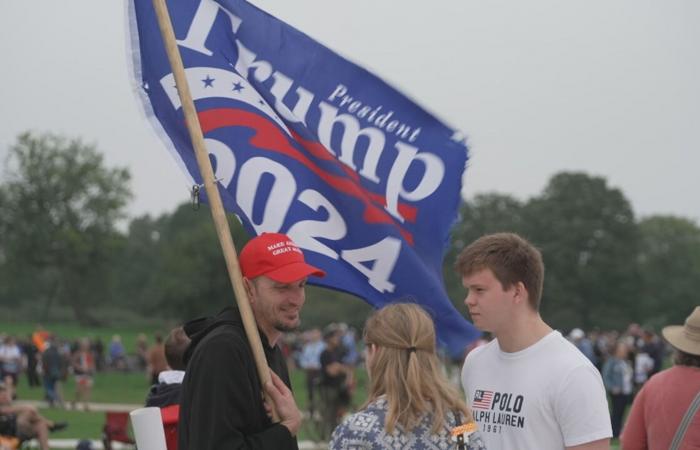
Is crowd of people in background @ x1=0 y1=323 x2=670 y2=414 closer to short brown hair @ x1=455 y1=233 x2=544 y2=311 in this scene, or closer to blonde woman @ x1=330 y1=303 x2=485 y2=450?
short brown hair @ x1=455 y1=233 x2=544 y2=311

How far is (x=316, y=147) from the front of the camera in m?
5.55

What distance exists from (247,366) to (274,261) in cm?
47

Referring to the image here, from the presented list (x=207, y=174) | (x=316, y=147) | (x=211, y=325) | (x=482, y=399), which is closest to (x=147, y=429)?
(x=211, y=325)

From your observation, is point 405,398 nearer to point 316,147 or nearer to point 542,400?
point 542,400

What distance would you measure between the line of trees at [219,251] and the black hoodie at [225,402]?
231ft

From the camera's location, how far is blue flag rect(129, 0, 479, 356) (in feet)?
17.6

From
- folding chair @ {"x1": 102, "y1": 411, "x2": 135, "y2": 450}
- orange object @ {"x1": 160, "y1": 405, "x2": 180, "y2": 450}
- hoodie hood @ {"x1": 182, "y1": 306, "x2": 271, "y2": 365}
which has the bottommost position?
folding chair @ {"x1": 102, "y1": 411, "x2": 135, "y2": 450}

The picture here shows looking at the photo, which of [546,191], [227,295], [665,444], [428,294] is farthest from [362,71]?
[227,295]

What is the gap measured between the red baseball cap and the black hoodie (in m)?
0.27

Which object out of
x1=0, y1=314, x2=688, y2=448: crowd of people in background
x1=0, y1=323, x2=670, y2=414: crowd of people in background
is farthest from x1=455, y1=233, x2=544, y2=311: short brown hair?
x1=0, y1=323, x2=670, y2=414: crowd of people in background

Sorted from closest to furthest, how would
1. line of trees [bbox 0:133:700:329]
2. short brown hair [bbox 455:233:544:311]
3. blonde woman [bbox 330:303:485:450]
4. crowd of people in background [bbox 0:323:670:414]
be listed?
blonde woman [bbox 330:303:485:450], short brown hair [bbox 455:233:544:311], crowd of people in background [bbox 0:323:670:414], line of trees [bbox 0:133:700:329]

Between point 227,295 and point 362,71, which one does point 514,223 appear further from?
point 362,71

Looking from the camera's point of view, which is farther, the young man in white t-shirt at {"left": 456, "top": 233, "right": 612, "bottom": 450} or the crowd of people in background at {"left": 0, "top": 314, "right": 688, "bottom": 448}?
the crowd of people in background at {"left": 0, "top": 314, "right": 688, "bottom": 448}

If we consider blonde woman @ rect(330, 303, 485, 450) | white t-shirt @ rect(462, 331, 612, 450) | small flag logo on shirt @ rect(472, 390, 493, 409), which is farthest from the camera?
small flag logo on shirt @ rect(472, 390, 493, 409)
